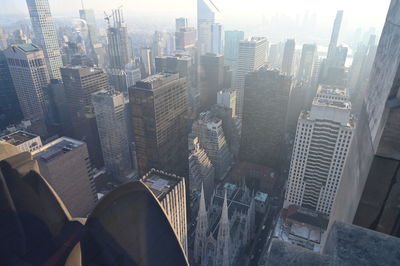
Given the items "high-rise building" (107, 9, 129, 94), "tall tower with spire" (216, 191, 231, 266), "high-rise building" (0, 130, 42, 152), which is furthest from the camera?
"high-rise building" (107, 9, 129, 94)

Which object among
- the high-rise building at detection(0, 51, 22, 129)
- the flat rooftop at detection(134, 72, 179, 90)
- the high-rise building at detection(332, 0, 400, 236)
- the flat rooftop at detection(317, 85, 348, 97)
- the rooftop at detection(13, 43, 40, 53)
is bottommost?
the high-rise building at detection(0, 51, 22, 129)

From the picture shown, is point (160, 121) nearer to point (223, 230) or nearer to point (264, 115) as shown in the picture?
point (223, 230)

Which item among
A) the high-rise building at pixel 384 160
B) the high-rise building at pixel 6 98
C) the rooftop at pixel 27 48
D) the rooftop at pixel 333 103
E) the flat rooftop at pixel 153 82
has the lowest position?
the high-rise building at pixel 6 98

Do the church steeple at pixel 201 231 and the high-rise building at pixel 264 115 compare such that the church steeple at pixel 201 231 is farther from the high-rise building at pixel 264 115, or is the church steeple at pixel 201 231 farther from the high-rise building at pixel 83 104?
the high-rise building at pixel 83 104

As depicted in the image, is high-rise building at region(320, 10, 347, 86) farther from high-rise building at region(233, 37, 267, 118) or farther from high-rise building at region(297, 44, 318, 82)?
high-rise building at region(233, 37, 267, 118)

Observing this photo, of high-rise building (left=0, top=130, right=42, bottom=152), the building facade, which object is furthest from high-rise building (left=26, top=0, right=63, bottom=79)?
A: the building facade

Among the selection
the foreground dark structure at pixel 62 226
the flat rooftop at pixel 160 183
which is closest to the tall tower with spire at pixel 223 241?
the flat rooftop at pixel 160 183

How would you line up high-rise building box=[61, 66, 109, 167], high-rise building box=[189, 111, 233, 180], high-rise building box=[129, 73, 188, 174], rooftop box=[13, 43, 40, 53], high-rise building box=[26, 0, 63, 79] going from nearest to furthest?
1. high-rise building box=[129, 73, 188, 174]
2. high-rise building box=[189, 111, 233, 180]
3. high-rise building box=[61, 66, 109, 167]
4. rooftop box=[13, 43, 40, 53]
5. high-rise building box=[26, 0, 63, 79]
